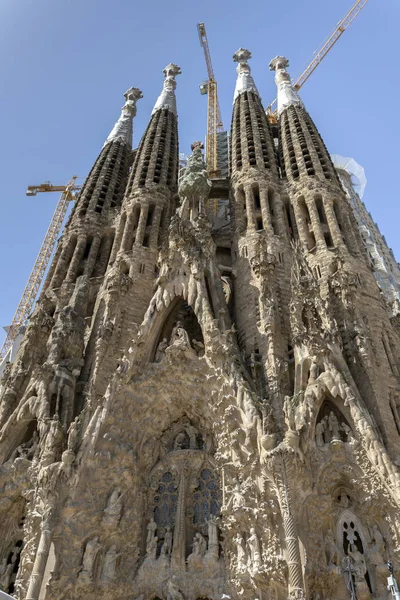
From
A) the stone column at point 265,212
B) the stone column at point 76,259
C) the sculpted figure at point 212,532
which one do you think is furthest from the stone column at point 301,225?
the sculpted figure at point 212,532

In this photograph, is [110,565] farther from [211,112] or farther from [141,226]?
[211,112]

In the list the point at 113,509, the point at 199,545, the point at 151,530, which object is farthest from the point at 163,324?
the point at 199,545

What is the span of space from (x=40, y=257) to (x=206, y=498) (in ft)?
97.2

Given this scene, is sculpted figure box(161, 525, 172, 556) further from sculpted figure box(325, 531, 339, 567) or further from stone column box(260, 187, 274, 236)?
stone column box(260, 187, 274, 236)

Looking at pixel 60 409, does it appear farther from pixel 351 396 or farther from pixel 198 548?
pixel 351 396

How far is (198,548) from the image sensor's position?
39.1ft

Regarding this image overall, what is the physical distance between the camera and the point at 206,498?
42.3 ft

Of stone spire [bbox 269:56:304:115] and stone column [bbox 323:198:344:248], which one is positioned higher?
stone spire [bbox 269:56:304:115]

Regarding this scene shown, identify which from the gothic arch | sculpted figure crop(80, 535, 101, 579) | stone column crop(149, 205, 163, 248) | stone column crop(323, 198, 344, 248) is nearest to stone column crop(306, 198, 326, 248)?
stone column crop(323, 198, 344, 248)

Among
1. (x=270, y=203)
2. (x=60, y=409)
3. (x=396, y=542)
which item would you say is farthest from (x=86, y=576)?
(x=270, y=203)

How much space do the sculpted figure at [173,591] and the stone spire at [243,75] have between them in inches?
987

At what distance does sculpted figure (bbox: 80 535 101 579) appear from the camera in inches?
441

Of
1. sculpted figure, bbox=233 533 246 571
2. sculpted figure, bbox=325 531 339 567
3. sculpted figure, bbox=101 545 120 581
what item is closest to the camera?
sculpted figure, bbox=325 531 339 567

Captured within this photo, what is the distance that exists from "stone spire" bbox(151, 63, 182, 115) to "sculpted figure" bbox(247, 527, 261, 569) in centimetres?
2476
